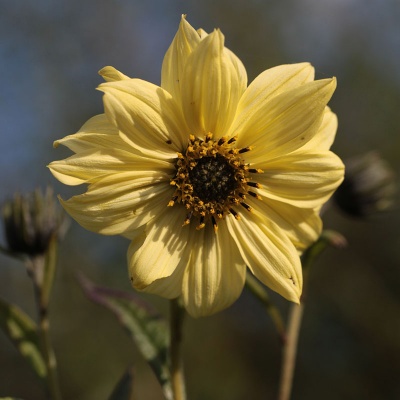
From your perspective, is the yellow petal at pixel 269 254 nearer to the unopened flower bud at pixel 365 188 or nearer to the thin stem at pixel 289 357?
the thin stem at pixel 289 357

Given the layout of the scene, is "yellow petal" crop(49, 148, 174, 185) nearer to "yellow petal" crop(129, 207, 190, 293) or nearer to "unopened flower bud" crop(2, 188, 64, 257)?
"yellow petal" crop(129, 207, 190, 293)

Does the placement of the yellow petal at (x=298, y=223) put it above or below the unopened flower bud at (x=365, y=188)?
above

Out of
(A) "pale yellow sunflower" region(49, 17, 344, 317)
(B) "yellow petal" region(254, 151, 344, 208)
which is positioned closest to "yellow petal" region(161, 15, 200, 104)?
(A) "pale yellow sunflower" region(49, 17, 344, 317)

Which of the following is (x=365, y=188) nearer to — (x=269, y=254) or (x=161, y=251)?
(x=269, y=254)

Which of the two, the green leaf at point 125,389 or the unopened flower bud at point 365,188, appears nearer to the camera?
the green leaf at point 125,389

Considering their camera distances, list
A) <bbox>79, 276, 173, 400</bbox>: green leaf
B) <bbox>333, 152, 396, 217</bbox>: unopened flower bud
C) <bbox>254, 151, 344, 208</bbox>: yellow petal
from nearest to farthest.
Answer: <bbox>254, 151, 344, 208</bbox>: yellow petal < <bbox>79, 276, 173, 400</bbox>: green leaf < <bbox>333, 152, 396, 217</bbox>: unopened flower bud

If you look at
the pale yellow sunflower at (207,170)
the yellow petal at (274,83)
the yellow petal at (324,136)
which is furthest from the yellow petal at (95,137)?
the yellow petal at (324,136)
